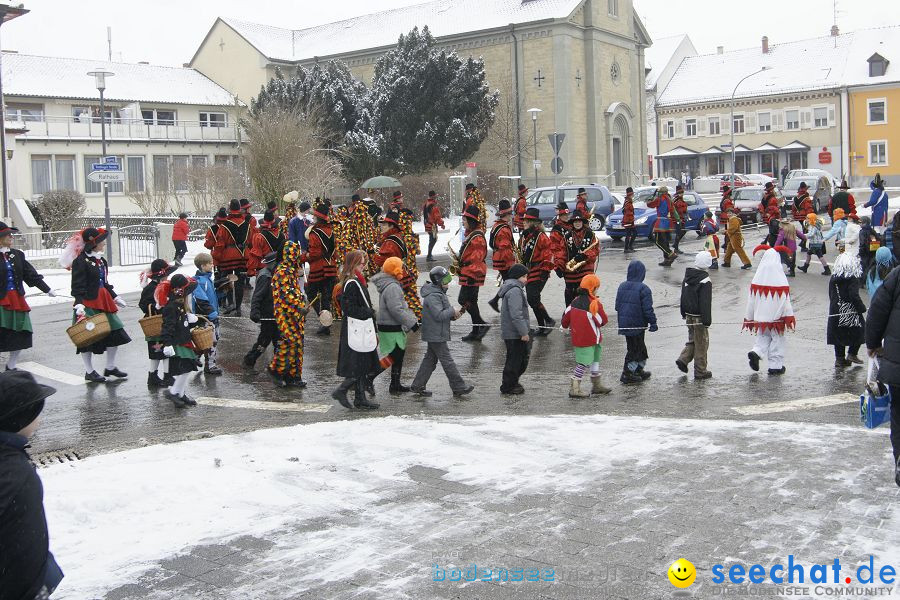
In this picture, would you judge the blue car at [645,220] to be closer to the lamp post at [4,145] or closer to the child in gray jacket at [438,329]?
the lamp post at [4,145]

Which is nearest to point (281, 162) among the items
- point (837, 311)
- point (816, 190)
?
point (816, 190)

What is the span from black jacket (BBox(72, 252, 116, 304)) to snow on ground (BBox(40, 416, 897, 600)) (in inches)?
145

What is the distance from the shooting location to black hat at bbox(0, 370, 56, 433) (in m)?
3.55

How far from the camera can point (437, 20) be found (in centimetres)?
5369

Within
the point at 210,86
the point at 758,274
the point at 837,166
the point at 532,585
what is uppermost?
the point at 210,86

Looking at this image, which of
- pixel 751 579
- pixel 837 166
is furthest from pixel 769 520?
pixel 837 166

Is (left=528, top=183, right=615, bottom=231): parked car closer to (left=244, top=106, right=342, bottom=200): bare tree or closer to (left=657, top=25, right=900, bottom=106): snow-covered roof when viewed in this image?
(left=244, top=106, right=342, bottom=200): bare tree

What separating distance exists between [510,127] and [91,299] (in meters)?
41.0

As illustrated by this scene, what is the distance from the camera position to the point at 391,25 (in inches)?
2207

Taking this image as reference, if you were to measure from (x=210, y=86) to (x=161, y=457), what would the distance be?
2058 inches

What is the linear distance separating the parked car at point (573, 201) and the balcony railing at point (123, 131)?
2451 cm

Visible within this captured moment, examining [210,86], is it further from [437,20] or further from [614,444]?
[614,444]

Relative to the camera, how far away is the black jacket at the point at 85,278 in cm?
1080

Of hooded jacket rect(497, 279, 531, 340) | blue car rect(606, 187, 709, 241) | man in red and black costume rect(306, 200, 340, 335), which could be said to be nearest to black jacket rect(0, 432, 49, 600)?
hooded jacket rect(497, 279, 531, 340)
